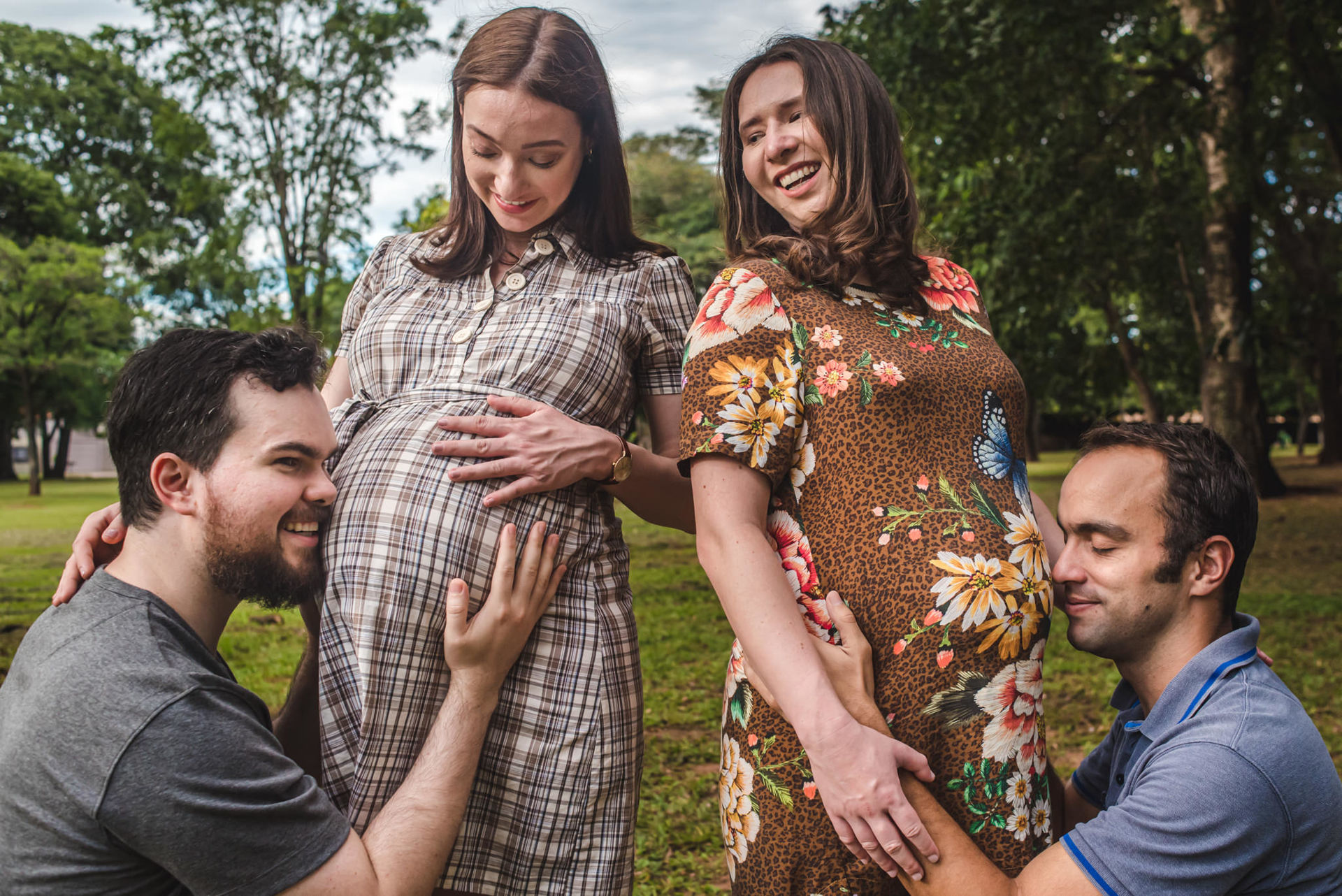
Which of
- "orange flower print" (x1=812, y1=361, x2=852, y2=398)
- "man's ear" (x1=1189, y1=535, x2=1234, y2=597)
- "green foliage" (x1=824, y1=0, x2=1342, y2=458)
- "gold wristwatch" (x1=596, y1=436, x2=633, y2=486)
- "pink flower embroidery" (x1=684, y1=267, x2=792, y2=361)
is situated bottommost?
"man's ear" (x1=1189, y1=535, x2=1234, y2=597)

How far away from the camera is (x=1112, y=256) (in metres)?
11.4

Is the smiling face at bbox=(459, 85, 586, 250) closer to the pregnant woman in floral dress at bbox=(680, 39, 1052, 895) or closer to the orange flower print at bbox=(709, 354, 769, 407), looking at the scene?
the pregnant woman in floral dress at bbox=(680, 39, 1052, 895)

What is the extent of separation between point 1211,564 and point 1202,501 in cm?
12

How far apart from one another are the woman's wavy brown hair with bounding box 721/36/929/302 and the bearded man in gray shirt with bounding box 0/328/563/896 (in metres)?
0.73

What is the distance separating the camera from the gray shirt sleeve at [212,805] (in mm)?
1469

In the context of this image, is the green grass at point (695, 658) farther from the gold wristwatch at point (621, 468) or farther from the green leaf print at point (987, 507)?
the green leaf print at point (987, 507)

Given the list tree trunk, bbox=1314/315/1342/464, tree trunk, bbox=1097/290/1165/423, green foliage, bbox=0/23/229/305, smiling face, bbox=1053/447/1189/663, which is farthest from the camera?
green foliage, bbox=0/23/229/305

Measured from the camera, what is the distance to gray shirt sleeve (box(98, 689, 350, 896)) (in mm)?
1469

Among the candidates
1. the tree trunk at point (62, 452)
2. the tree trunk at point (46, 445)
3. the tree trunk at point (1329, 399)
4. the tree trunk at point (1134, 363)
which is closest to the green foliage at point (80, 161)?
the tree trunk at point (46, 445)

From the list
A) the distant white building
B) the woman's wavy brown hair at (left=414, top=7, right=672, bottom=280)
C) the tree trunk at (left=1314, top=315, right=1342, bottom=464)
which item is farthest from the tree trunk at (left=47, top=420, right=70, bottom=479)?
the woman's wavy brown hair at (left=414, top=7, right=672, bottom=280)

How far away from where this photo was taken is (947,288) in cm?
199

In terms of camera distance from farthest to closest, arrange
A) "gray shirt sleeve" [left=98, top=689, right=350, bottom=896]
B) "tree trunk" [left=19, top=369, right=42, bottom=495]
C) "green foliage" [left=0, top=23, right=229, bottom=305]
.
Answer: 1. "green foliage" [left=0, top=23, right=229, bottom=305]
2. "tree trunk" [left=19, top=369, right=42, bottom=495]
3. "gray shirt sleeve" [left=98, top=689, right=350, bottom=896]

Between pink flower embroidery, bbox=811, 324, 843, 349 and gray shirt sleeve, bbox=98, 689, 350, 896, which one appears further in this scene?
pink flower embroidery, bbox=811, 324, 843, 349

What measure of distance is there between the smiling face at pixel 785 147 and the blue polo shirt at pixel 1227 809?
1.17 m
